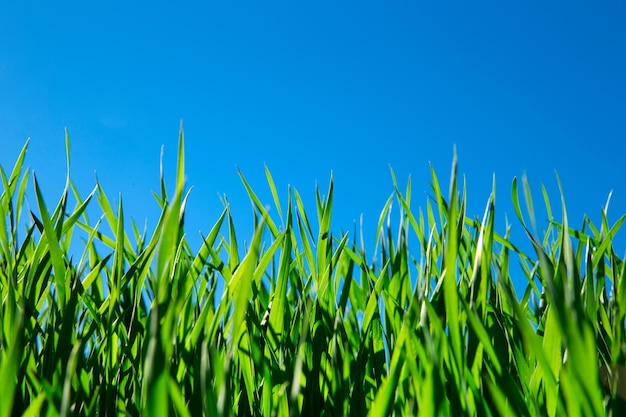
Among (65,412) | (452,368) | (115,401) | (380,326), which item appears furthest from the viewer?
(380,326)

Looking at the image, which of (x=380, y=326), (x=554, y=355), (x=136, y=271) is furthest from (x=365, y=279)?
(x=554, y=355)

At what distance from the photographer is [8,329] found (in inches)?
18.7

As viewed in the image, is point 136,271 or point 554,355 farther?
point 136,271

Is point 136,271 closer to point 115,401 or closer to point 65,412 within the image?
point 115,401

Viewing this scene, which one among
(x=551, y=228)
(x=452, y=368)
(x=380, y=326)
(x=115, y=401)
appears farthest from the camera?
(x=551, y=228)

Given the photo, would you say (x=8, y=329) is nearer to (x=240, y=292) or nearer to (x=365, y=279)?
(x=240, y=292)

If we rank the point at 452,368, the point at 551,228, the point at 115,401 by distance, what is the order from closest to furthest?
1. the point at 452,368
2. the point at 115,401
3. the point at 551,228

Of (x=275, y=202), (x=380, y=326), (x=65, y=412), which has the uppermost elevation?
(x=275, y=202)

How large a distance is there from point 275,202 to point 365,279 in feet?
0.47

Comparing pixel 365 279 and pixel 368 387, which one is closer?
pixel 368 387

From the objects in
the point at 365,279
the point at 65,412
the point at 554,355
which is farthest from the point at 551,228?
the point at 65,412

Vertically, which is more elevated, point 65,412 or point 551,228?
point 551,228

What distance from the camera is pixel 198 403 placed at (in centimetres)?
44

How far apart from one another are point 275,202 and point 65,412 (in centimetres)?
50
